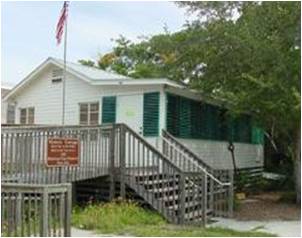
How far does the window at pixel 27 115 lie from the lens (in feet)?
61.5

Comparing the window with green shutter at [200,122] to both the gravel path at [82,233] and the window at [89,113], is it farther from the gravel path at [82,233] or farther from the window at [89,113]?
the gravel path at [82,233]

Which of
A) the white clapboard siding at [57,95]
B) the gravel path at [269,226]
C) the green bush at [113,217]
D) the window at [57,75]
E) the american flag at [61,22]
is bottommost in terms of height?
the gravel path at [269,226]

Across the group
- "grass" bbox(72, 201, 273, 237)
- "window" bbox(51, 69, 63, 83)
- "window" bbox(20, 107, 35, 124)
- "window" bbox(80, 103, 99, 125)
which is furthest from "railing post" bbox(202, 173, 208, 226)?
"window" bbox(20, 107, 35, 124)

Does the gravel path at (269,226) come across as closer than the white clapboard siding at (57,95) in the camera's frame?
Yes

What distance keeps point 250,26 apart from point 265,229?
5.28 m

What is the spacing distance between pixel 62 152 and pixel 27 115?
7.69 m

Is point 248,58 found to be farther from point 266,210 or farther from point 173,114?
point 266,210

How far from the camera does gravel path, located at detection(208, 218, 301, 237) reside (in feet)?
39.5

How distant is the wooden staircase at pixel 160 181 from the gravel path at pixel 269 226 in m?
0.49

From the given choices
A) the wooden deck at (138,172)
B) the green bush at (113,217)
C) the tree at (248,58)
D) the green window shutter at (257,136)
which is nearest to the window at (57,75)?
the tree at (248,58)

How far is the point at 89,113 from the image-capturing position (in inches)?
670

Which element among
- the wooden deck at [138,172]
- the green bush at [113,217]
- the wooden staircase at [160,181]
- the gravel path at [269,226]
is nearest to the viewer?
the green bush at [113,217]

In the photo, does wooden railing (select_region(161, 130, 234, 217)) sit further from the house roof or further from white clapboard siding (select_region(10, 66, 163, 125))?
white clapboard siding (select_region(10, 66, 163, 125))

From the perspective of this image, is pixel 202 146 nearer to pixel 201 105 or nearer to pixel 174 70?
pixel 201 105
